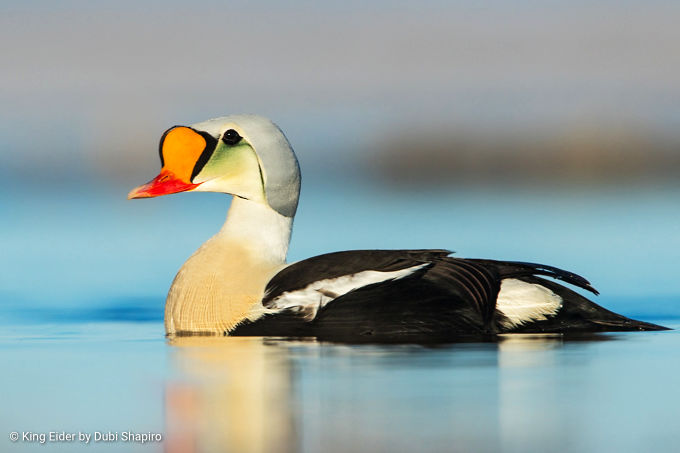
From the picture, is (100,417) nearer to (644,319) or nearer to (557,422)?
(557,422)

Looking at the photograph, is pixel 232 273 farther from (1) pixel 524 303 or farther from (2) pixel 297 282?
(1) pixel 524 303

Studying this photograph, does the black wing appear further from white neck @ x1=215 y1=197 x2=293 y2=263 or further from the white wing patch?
white neck @ x1=215 y1=197 x2=293 y2=263

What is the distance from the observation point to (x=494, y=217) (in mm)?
15555

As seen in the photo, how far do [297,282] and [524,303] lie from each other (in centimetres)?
112

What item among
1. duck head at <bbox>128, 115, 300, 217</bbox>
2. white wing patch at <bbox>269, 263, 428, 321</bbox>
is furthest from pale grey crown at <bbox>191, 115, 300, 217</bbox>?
white wing patch at <bbox>269, 263, 428, 321</bbox>

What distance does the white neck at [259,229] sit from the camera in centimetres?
787

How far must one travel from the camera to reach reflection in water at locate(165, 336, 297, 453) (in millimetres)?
4947

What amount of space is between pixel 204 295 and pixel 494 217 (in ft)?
27.1

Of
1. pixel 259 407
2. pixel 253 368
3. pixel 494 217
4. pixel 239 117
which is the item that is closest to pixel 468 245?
pixel 494 217

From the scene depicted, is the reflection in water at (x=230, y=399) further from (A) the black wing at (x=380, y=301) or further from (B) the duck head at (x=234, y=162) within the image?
(B) the duck head at (x=234, y=162)

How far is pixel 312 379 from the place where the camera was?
601cm

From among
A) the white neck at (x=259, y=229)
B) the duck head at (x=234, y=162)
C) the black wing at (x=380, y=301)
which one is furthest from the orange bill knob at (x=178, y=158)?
the black wing at (x=380, y=301)

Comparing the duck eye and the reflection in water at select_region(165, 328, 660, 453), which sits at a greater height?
the duck eye

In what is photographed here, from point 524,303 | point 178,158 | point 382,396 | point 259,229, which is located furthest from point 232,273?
point 382,396
